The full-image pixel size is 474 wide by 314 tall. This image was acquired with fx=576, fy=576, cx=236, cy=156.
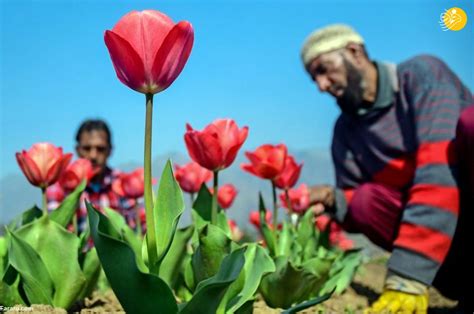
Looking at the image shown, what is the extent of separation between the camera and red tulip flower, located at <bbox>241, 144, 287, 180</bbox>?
200cm

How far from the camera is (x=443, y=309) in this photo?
2.49 meters

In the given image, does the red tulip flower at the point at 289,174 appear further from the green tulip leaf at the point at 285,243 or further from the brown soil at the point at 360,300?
the brown soil at the point at 360,300

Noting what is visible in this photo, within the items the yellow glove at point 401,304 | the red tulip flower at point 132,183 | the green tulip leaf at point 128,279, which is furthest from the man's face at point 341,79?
the green tulip leaf at point 128,279

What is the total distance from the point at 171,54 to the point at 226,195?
5.51 ft

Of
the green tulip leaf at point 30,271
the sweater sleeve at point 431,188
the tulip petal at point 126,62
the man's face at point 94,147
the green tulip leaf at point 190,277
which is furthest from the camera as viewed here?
the man's face at point 94,147

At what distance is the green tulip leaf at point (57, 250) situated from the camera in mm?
1513

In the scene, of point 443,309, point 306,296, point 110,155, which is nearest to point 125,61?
point 306,296

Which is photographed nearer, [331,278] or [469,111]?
[469,111]

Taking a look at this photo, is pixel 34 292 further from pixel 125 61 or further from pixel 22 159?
pixel 125 61

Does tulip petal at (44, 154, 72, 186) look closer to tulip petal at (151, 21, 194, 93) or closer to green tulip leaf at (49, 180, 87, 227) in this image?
green tulip leaf at (49, 180, 87, 227)

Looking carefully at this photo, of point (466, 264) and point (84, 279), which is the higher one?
point (84, 279)

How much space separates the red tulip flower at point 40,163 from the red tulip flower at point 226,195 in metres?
1.02

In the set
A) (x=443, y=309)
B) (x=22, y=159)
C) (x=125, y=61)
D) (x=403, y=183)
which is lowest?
(x=443, y=309)

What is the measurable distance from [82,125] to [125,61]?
12.9 feet
